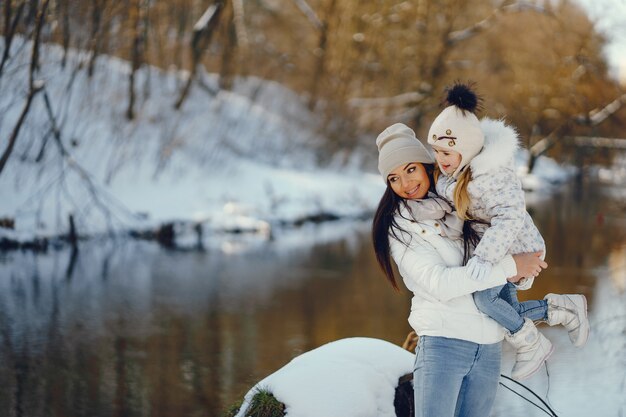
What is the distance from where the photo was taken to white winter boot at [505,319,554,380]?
299 cm

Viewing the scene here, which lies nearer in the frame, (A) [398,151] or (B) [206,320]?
(A) [398,151]

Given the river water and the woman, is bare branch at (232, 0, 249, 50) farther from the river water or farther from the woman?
the woman

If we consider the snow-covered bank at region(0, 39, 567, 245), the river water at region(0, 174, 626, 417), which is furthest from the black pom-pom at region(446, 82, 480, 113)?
the snow-covered bank at region(0, 39, 567, 245)

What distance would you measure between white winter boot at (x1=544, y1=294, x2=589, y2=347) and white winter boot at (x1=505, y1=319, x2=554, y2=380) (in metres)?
0.12

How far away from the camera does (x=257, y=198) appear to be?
1989 centimetres

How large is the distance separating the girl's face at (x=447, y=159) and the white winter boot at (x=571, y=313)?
62 cm

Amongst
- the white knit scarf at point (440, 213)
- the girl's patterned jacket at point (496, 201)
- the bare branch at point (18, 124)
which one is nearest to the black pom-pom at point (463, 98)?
the girl's patterned jacket at point (496, 201)

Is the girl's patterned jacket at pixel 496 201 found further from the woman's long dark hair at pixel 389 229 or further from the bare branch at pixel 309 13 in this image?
the bare branch at pixel 309 13

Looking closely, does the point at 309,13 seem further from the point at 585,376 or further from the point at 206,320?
the point at 585,376

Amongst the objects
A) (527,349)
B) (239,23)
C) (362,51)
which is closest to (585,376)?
(527,349)

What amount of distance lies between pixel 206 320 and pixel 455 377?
7124 millimetres

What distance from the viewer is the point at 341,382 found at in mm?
4496

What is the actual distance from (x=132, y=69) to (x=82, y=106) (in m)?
2.24

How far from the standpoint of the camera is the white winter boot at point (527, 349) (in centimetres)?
299
